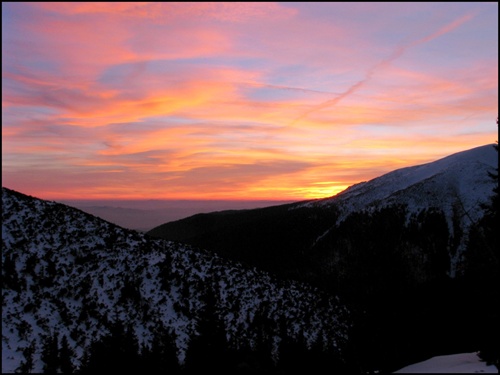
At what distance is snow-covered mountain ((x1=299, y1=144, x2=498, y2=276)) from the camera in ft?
341

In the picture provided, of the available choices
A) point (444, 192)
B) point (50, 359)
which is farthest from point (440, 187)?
point (50, 359)

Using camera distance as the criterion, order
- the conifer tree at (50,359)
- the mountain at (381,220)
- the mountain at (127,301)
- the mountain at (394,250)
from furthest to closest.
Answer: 1. the mountain at (381,220)
2. the mountain at (394,250)
3. the mountain at (127,301)
4. the conifer tree at (50,359)

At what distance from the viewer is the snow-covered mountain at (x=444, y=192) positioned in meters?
104

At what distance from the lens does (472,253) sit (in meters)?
19.2

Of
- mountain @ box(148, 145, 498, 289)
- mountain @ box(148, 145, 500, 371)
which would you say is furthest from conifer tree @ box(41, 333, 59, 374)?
mountain @ box(148, 145, 498, 289)

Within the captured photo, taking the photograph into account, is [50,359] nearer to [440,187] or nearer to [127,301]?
[127,301]

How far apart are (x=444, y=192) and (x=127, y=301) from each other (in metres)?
101

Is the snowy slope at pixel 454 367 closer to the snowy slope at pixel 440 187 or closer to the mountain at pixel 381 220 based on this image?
the mountain at pixel 381 220

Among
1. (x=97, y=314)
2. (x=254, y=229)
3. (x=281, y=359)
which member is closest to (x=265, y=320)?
(x=281, y=359)

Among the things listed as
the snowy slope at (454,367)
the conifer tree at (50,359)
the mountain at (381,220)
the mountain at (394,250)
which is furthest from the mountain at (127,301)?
the mountain at (381,220)

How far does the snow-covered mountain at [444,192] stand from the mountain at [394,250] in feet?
1.03

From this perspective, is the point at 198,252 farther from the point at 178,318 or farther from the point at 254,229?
the point at 254,229

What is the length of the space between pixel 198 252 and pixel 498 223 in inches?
1682

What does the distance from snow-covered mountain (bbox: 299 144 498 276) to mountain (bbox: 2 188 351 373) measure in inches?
2297
